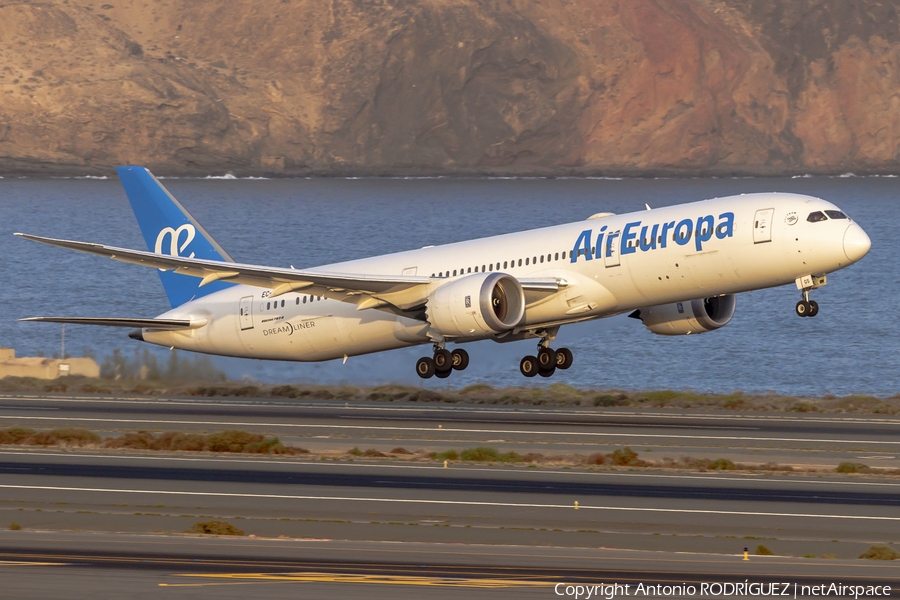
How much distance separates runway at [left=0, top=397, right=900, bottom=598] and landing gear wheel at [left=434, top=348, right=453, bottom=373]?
2261mm

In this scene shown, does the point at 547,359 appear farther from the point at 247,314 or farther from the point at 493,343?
the point at 247,314

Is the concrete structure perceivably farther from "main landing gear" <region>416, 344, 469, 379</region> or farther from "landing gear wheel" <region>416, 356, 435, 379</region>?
"main landing gear" <region>416, 344, 469, 379</region>

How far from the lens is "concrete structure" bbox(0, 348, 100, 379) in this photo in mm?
66062

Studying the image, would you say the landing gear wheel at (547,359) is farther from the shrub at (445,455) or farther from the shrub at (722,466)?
the shrub at (722,466)

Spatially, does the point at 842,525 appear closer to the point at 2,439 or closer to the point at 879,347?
the point at 2,439

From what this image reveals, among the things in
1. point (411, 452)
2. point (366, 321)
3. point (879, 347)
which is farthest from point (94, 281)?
point (411, 452)

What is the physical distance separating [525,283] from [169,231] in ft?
61.6

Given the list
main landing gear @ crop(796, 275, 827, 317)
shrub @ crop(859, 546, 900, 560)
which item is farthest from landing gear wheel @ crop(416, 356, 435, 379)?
shrub @ crop(859, 546, 900, 560)

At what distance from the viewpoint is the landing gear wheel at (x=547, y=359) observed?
151 ft

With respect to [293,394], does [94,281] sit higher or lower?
higher

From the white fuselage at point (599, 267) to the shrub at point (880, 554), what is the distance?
16.4m

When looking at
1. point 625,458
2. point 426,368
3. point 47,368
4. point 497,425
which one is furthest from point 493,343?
point 47,368

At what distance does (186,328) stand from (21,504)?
22.1 metres

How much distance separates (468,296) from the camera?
4225 centimetres
